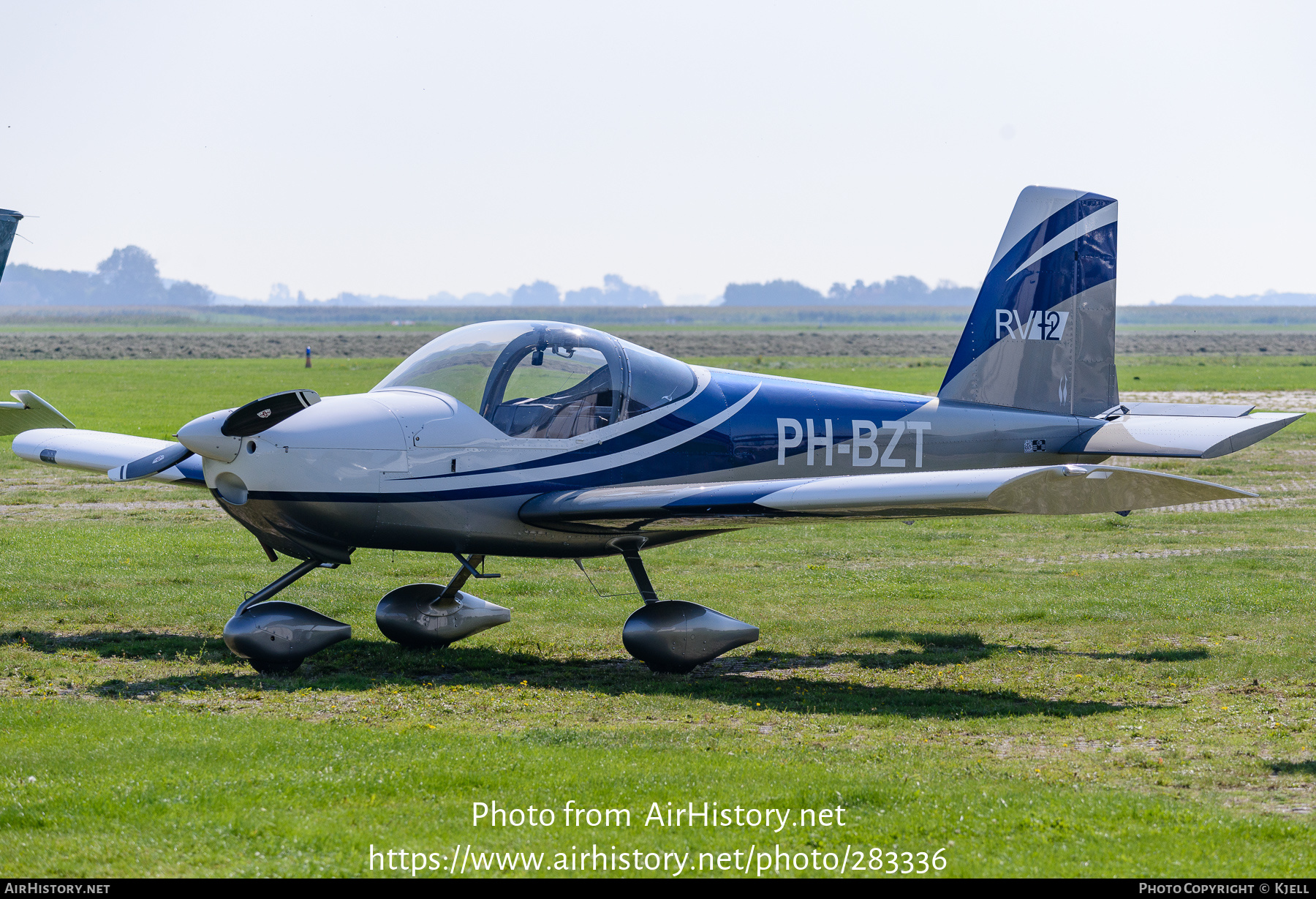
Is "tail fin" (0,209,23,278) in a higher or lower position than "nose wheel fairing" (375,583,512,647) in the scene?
higher

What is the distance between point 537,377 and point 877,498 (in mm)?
2939

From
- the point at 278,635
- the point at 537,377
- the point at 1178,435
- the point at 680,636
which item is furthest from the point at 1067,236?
the point at 278,635

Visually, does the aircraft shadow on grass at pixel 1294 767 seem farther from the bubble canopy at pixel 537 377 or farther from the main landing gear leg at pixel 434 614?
the main landing gear leg at pixel 434 614

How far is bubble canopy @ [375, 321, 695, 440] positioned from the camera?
9.56 m

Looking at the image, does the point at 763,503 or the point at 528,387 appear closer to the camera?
the point at 763,503

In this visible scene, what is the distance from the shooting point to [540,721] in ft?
25.9

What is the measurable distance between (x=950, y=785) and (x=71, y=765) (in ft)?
15.5

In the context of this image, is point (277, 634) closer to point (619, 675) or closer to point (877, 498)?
point (619, 675)

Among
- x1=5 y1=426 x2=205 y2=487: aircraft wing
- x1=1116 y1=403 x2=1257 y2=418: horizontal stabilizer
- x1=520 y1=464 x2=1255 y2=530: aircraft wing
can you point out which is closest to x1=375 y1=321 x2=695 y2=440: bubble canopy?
x1=520 y1=464 x2=1255 y2=530: aircraft wing

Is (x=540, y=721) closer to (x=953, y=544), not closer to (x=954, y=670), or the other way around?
(x=954, y=670)

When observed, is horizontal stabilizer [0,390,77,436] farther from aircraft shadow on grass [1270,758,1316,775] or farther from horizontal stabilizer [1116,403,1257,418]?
aircraft shadow on grass [1270,758,1316,775]

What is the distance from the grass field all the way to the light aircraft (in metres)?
0.69

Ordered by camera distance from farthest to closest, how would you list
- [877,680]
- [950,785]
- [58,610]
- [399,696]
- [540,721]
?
[58,610]
[877,680]
[399,696]
[540,721]
[950,785]
